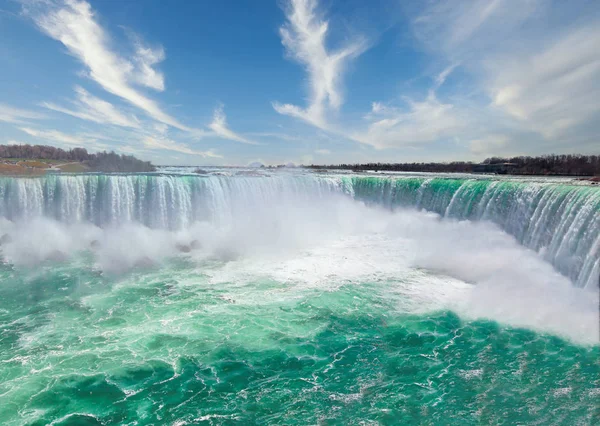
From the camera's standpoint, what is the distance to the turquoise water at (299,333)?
7.11 metres

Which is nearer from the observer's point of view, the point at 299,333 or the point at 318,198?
the point at 299,333

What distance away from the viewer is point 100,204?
911 inches

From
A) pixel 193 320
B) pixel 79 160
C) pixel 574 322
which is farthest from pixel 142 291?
pixel 79 160

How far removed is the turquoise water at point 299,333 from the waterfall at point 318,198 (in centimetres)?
32

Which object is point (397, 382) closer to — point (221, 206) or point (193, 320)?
point (193, 320)

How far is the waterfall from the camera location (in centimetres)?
1441

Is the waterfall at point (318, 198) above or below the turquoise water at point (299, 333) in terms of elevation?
above

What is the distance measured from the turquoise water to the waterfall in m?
0.32

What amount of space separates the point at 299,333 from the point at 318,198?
820 inches

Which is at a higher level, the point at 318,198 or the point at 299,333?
the point at 318,198

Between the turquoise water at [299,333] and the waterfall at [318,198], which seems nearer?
the turquoise water at [299,333]

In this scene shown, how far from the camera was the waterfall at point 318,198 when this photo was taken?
14.4 metres

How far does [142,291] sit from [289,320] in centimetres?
693

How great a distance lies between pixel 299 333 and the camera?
407 inches
